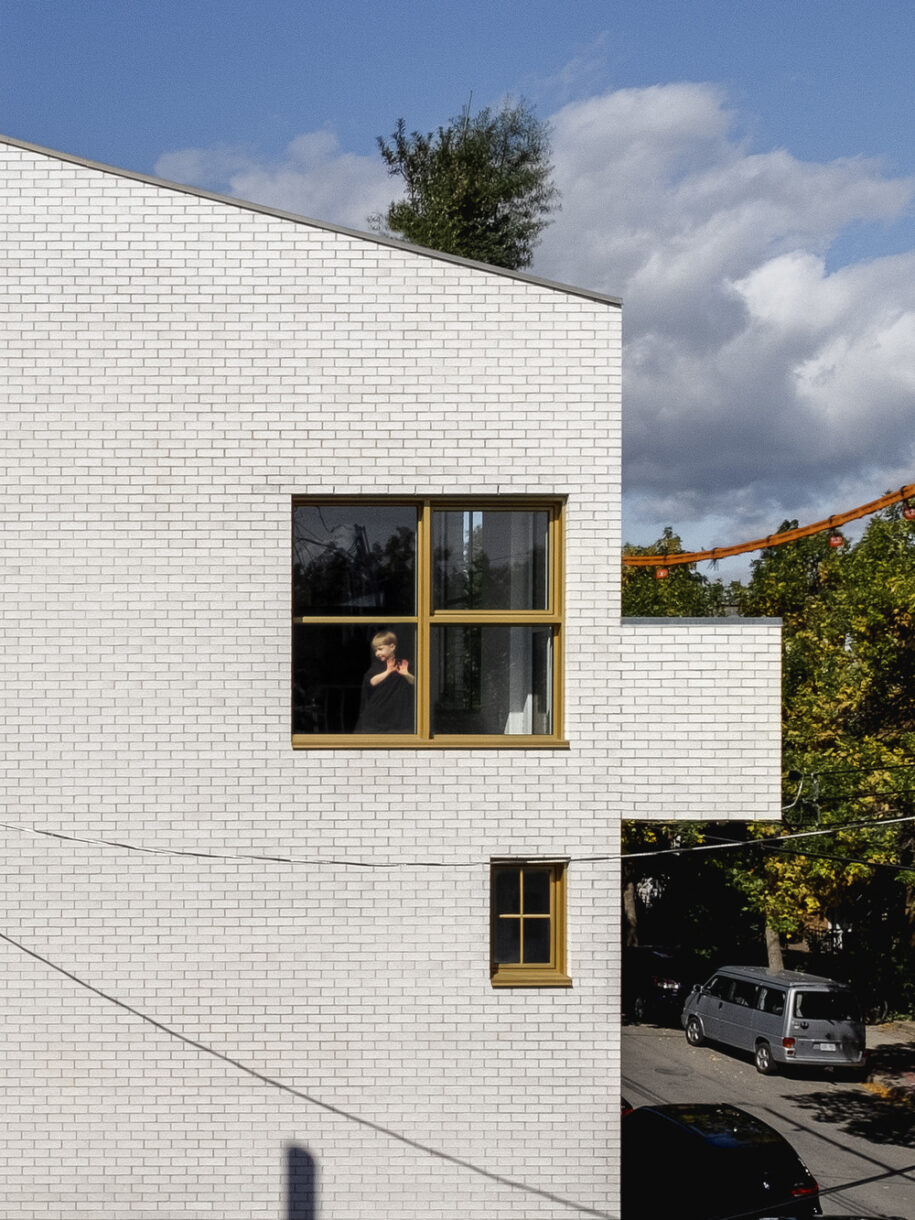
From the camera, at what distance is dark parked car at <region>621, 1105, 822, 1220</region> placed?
13695 mm

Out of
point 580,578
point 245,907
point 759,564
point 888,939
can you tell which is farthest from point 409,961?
point 759,564

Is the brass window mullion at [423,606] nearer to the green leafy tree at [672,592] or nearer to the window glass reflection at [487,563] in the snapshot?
the window glass reflection at [487,563]

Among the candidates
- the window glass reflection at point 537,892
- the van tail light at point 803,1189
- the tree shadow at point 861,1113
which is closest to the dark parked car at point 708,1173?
the van tail light at point 803,1189

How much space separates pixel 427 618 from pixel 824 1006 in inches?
842

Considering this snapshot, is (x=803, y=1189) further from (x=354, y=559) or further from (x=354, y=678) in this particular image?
(x=354, y=559)

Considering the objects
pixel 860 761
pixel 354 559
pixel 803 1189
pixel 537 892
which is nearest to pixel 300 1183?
pixel 537 892

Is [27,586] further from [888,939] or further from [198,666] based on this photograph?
[888,939]

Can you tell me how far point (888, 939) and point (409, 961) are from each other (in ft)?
89.1

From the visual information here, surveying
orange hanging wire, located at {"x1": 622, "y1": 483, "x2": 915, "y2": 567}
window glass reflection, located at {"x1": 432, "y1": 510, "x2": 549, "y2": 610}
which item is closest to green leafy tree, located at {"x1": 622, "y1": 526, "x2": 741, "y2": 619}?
orange hanging wire, located at {"x1": 622, "y1": 483, "x2": 915, "y2": 567}

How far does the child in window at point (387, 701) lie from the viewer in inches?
356

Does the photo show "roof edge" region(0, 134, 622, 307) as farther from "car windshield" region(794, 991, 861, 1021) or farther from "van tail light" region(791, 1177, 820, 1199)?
"car windshield" region(794, 991, 861, 1021)

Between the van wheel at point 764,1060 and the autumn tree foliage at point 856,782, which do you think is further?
the van wheel at point 764,1060

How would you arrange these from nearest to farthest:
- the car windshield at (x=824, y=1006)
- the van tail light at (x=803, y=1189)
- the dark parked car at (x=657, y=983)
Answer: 1. the van tail light at (x=803, y=1189)
2. the car windshield at (x=824, y=1006)
3. the dark parked car at (x=657, y=983)

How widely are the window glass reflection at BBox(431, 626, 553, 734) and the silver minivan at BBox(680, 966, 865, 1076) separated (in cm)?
2029
